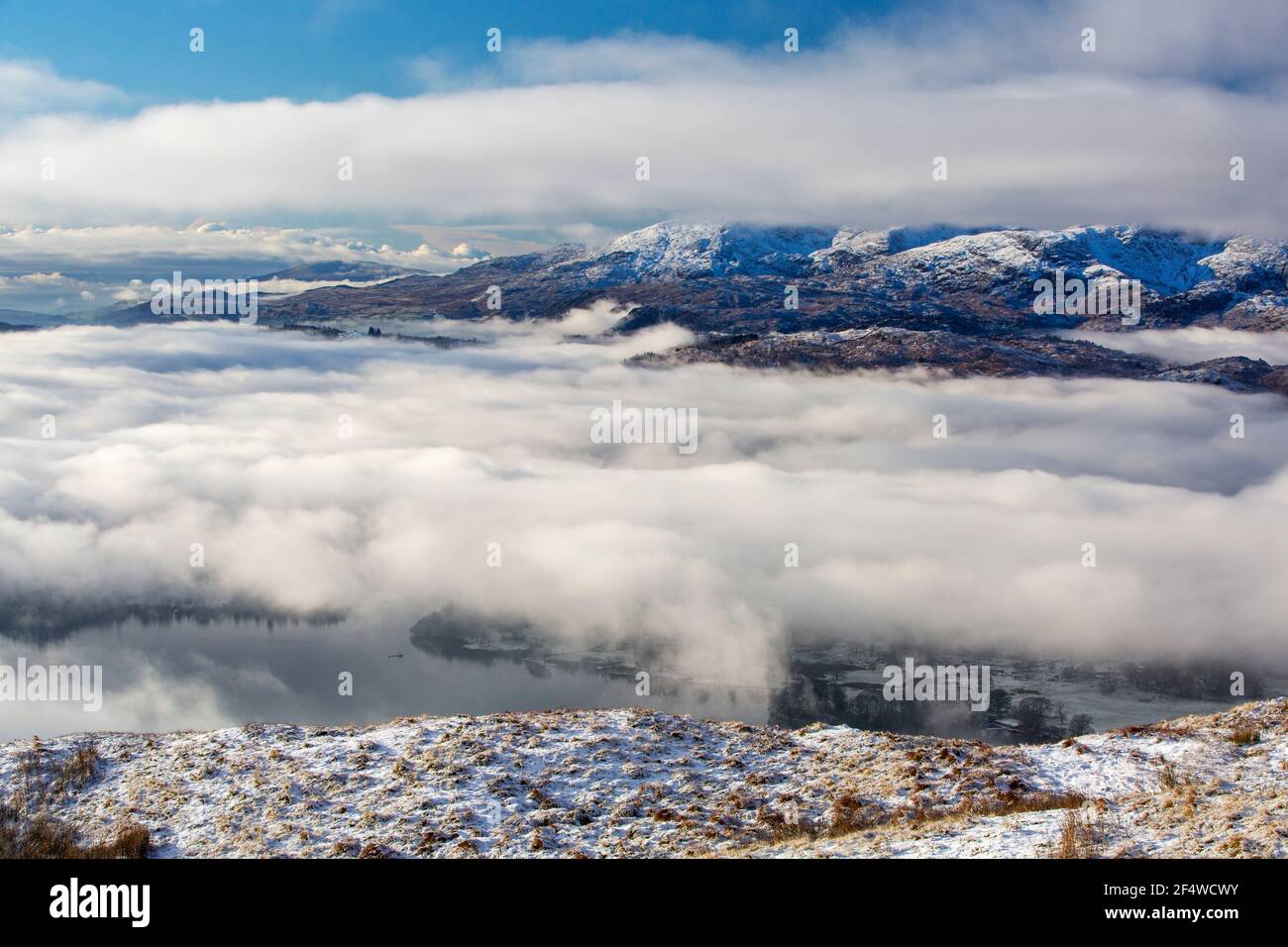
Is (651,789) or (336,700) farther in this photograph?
(336,700)

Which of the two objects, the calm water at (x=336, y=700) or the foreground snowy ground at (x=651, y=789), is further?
the calm water at (x=336, y=700)

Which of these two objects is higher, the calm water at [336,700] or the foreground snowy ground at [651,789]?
the foreground snowy ground at [651,789]

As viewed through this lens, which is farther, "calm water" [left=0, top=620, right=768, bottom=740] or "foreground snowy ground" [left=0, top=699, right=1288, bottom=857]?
"calm water" [left=0, top=620, right=768, bottom=740]

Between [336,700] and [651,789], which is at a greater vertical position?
[651,789]

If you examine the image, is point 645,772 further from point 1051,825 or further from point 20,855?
point 20,855

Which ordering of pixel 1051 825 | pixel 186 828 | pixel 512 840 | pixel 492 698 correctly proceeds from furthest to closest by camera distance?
pixel 492 698 → pixel 186 828 → pixel 512 840 → pixel 1051 825

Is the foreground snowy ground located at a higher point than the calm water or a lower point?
higher
